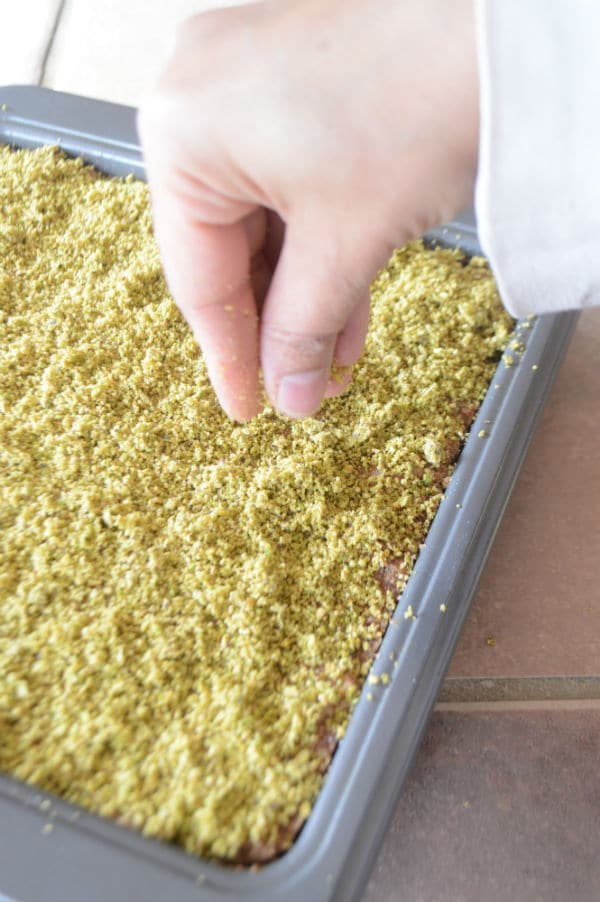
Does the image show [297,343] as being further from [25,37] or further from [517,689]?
[25,37]

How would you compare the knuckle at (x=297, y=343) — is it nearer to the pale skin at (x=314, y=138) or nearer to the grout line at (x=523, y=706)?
the pale skin at (x=314, y=138)

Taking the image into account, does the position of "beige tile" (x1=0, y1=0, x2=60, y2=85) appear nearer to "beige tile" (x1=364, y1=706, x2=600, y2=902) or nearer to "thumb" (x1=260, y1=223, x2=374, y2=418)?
"thumb" (x1=260, y1=223, x2=374, y2=418)

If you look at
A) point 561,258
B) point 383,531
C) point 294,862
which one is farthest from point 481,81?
point 294,862

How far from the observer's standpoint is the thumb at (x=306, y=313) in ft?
1.49

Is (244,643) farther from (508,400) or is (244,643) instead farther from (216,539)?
(508,400)

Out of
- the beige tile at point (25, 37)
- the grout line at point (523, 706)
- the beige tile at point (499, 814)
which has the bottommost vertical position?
the beige tile at point (499, 814)

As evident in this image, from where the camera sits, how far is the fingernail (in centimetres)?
55

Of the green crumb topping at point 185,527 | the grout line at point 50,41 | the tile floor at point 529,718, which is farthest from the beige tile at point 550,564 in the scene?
the grout line at point 50,41

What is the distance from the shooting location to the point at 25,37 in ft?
3.72

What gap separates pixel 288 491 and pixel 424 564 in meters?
0.12

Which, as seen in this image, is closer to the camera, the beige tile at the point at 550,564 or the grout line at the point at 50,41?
the beige tile at the point at 550,564

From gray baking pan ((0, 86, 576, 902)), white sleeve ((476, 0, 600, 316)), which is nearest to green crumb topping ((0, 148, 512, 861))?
gray baking pan ((0, 86, 576, 902))

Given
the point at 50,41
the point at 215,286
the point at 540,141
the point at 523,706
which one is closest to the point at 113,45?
the point at 50,41

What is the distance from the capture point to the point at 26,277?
0.75 metres
